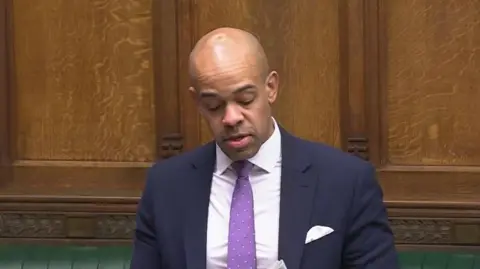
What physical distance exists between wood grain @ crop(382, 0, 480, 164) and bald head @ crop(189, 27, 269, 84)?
4.00 ft

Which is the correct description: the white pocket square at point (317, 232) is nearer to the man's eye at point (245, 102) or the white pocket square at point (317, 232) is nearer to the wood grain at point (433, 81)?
the man's eye at point (245, 102)

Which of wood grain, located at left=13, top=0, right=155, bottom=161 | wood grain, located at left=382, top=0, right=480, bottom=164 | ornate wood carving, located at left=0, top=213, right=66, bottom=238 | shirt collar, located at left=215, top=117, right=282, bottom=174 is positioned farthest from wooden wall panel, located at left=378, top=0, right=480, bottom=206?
shirt collar, located at left=215, top=117, right=282, bottom=174

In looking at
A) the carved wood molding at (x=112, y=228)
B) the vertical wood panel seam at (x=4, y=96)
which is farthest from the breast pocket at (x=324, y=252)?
the vertical wood panel seam at (x=4, y=96)

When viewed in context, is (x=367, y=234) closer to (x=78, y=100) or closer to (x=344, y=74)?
(x=344, y=74)

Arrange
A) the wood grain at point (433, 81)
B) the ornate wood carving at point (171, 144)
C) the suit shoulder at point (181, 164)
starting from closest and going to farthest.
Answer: the suit shoulder at point (181, 164) < the wood grain at point (433, 81) < the ornate wood carving at point (171, 144)

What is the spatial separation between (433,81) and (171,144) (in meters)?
0.77

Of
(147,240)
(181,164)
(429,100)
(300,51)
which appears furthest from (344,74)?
(147,240)

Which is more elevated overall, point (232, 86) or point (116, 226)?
point (232, 86)

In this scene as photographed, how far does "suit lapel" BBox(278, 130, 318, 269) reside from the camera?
2189 millimetres

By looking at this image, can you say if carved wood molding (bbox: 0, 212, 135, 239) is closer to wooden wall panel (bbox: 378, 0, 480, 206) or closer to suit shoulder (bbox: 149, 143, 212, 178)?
wooden wall panel (bbox: 378, 0, 480, 206)

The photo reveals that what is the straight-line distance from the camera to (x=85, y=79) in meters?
3.48

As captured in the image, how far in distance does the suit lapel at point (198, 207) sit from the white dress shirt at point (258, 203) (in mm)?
12

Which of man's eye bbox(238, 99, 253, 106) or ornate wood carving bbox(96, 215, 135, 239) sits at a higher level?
man's eye bbox(238, 99, 253, 106)

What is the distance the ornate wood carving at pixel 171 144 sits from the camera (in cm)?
342
